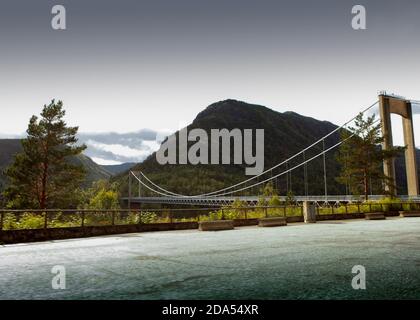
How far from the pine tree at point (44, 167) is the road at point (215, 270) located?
2322 centimetres

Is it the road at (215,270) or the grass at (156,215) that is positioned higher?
the grass at (156,215)

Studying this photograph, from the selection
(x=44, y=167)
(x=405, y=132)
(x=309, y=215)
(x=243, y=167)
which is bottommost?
(x=309, y=215)

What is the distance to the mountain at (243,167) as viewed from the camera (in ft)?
379

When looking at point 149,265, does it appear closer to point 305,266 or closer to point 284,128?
point 305,266

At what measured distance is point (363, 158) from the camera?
3762 centimetres

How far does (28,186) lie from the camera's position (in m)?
34.9

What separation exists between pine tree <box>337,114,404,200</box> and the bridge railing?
509 cm

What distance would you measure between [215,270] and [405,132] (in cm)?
5005

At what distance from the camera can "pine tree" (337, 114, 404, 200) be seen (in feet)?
123
